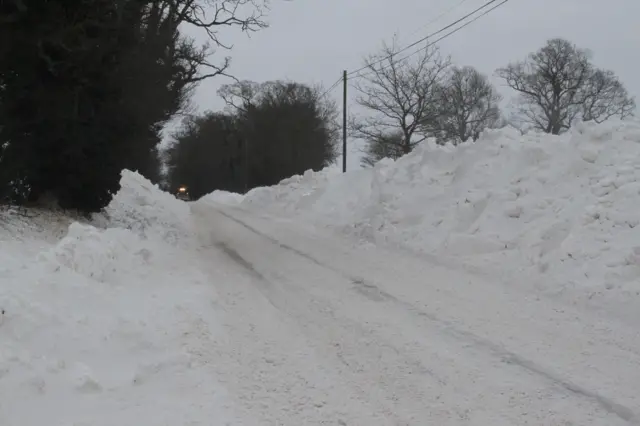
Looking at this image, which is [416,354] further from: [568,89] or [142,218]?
[568,89]

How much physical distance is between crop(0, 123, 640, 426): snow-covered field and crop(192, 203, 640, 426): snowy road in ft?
0.07

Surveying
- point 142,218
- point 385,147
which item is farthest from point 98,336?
point 385,147

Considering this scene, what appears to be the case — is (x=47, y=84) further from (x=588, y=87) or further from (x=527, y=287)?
(x=588, y=87)

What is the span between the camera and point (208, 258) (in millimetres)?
10391

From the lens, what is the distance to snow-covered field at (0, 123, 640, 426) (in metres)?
4.08

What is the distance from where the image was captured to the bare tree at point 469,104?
49309mm

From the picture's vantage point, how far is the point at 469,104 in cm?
5391

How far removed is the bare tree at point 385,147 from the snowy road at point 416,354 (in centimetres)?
2353

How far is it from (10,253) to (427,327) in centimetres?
482

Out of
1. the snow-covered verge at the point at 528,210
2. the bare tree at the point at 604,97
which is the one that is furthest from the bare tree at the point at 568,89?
the snow-covered verge at the point at 528,210

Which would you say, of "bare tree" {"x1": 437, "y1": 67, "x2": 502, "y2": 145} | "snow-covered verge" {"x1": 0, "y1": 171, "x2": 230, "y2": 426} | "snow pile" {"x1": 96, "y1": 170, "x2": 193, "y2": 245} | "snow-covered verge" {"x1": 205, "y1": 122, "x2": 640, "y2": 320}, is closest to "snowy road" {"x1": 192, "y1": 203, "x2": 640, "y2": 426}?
"snow-covered verge" {"x1": 0, "y1": 171, "x2": 230, "y2": 426}

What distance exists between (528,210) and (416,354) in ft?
19.0

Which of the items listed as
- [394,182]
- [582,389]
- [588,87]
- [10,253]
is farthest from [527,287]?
[588,87]

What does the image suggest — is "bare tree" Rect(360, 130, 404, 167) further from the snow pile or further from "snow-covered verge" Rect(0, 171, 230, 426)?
"snow-covered verge" Rect(0, 171, 230, 426)
